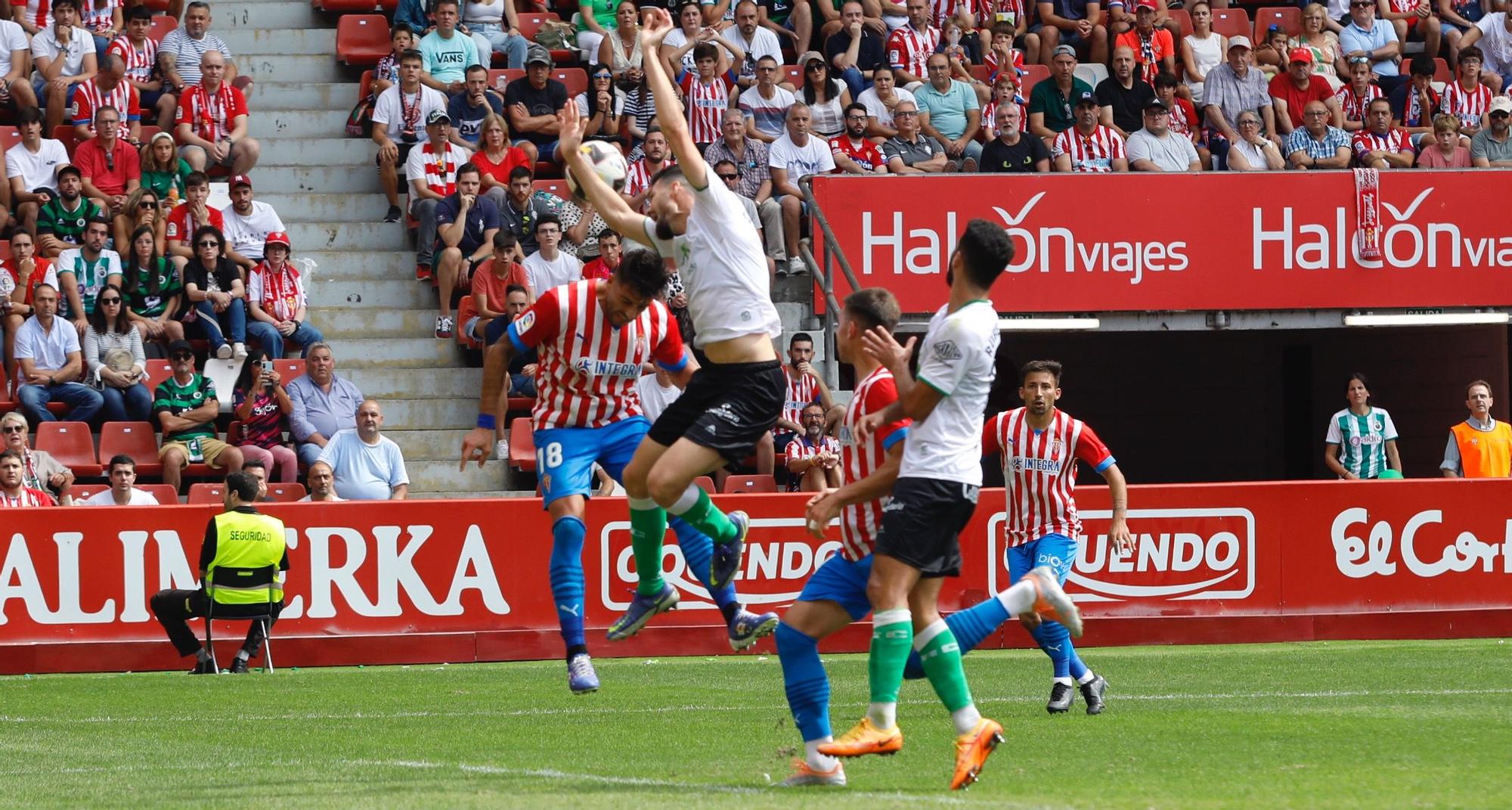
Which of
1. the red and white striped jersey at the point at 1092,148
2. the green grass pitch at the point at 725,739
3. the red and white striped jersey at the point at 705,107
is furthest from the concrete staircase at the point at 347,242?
the red and white striped jersey at the point at 1092,148

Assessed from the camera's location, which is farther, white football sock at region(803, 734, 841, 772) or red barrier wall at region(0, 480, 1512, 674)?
red barrier wall at region(0, 480, 1512, 674)

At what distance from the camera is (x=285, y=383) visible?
727 inches

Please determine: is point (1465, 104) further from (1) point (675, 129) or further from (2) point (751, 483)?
(1) point (675, 129)

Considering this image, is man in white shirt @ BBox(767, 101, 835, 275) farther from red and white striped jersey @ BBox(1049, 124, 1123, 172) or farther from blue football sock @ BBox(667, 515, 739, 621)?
blue football sock @ BBox(667, 515, 739, 621)

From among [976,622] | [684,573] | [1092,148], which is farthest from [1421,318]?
[976,622]

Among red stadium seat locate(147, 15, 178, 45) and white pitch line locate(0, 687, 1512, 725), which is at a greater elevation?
red stadium seat locate(147, 15, 178, 45)

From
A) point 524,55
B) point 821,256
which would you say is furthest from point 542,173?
point 821,256

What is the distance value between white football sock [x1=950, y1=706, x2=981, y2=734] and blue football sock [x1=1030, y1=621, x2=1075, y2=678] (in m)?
3.48

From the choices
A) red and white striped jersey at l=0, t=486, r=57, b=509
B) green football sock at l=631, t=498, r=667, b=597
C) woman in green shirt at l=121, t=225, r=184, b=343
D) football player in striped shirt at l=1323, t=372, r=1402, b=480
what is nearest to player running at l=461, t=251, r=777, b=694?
green football sock at l=631, t=498, r=667, b=597

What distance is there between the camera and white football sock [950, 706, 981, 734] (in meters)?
6.93

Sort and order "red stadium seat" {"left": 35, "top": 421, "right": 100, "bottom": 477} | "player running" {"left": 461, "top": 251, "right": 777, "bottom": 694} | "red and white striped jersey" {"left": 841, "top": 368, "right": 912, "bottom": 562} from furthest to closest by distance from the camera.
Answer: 1. "red stadium seat" {"left": 35, "top": 421, "right": 100, "bottom": 477}
2. "player running" {"left": 461, "top": 251, "right": 777, "bottom": 694}
3. "red and white striped jersey" {"left": 841, "top": 368, "right": 912, "bottom": 562}

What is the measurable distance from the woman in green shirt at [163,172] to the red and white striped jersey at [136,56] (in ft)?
4.25

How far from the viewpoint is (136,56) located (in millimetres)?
20797

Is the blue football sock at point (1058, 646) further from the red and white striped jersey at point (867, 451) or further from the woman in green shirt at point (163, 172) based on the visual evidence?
the woman in green shirt at point (163, 172)
